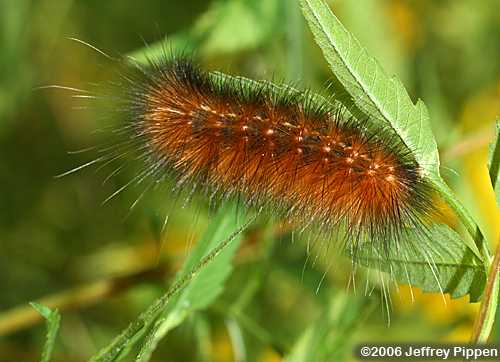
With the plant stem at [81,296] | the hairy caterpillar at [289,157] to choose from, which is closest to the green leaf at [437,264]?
the hairy caterpillar at [289,157]

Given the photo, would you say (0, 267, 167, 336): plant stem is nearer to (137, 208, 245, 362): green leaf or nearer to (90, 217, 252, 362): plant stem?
(137, 208, 245, 362): green leaf

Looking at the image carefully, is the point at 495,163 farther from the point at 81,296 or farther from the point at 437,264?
the point at 81,296

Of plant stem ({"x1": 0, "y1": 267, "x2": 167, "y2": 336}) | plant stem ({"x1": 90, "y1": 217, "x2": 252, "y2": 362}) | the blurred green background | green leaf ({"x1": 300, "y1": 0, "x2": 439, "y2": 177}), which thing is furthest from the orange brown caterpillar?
plant stem ({"x1": 0, "y1": 267, "x2": 167, "y2": 336})

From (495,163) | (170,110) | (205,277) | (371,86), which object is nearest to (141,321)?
(205,277)

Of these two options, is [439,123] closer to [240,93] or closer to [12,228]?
[240,93]

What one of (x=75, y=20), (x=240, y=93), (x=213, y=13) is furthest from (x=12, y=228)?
(x=240, y=93)

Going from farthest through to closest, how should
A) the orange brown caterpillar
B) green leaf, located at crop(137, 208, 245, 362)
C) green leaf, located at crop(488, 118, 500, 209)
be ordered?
green leaf, located at crop(137, 208, 245, 362) → the orange brown caterpillar → green leaf, located at crop(488, 118, 500, 209)
